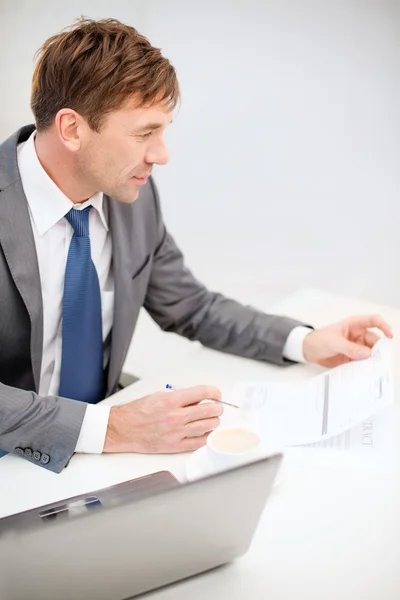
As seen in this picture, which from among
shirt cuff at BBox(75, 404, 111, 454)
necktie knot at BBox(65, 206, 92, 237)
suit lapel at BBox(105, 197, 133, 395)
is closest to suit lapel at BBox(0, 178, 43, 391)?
necktie knot at BBox(65, 206, 92, 237)

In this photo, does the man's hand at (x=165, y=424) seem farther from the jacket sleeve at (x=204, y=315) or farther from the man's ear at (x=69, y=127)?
the man's ear at (x=69, y=127)

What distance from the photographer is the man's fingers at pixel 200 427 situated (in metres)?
1.26

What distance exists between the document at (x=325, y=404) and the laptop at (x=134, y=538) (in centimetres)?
35

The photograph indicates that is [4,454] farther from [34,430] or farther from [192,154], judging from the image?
[192,154]

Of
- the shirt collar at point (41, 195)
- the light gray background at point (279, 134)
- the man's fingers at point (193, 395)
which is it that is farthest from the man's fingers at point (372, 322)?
the light gray background at point (279, 134)

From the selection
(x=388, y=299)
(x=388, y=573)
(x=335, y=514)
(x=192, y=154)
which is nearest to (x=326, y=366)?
(x=335, y=514)

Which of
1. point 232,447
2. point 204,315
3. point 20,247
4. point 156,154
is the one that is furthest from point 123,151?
point 232,447

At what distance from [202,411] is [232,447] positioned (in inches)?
5.5

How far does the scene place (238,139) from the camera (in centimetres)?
412

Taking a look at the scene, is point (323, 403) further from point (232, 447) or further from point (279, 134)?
point (279, 134)

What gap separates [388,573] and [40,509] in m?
0.48

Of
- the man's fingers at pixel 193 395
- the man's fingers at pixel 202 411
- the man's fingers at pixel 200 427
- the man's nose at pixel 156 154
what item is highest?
the man's nose at pixel 156 154

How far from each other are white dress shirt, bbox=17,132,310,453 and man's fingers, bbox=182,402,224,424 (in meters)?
0.39

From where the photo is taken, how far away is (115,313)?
65.9 inches
